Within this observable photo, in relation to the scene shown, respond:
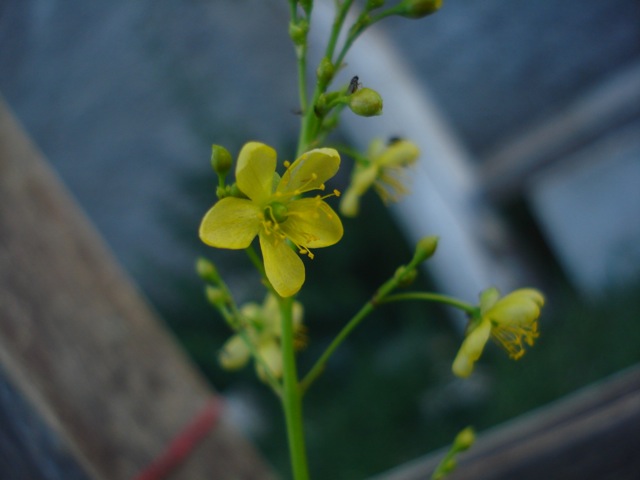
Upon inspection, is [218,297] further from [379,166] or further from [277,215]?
[379,166]

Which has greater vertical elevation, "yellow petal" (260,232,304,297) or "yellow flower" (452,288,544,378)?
"yellow petal" (260,232,304,297)

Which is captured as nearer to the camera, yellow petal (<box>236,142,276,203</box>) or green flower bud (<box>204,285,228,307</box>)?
yellow petal (<box>236,142,276,203</box>)

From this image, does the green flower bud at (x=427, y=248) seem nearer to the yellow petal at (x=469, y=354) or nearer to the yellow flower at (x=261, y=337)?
the yellow petal at (x=469, y=354)

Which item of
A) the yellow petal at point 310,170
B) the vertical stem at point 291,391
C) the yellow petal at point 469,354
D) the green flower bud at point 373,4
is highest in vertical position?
the green flower bud at point 373,4

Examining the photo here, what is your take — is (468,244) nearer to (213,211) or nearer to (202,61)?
(202,61)

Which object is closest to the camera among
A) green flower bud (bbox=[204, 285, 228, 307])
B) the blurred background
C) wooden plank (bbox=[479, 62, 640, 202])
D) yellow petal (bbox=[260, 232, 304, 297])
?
yellow petal (bbox=[260, 232, 304, 297])

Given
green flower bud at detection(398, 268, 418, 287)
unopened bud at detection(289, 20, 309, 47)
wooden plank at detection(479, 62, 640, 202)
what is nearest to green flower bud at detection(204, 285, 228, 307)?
green flower bud at detection(398, 268, 418, 287)

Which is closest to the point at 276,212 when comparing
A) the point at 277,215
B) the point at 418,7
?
the point at 277,215

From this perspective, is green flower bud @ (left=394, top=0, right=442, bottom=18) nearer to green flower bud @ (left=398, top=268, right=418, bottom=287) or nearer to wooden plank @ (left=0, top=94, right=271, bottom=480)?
green flower bud @ (left=398, top=268, right=418, bottom=287)

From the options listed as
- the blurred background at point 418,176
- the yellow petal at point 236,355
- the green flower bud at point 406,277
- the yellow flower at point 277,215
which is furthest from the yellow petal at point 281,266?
the blurred background at point 418,176
